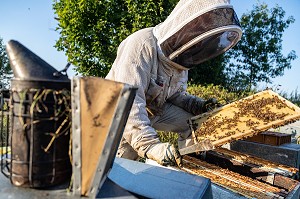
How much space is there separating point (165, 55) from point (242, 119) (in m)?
1.24

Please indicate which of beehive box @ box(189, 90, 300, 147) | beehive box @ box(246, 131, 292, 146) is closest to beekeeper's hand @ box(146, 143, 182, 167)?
beehive box @ box(189, 90, 300, 147)

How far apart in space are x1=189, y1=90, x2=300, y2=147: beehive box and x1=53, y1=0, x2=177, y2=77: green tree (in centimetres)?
603

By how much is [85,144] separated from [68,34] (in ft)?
29.3

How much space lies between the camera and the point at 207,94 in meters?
7.27

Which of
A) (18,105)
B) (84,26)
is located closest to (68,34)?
(84,26)

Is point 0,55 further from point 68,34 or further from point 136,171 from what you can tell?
point 136,171

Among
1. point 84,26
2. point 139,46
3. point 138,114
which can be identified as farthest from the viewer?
point 84,26

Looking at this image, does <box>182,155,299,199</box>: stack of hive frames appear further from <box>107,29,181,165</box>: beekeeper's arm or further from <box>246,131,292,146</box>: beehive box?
<box>246,131,292,146</box>: beehive box

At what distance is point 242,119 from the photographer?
3348 mm

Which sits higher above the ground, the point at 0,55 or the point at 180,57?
the point at 0,55

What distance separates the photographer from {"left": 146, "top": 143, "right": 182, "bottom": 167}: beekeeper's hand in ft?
7.77

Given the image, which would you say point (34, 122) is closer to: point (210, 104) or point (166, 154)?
point (166, 154)

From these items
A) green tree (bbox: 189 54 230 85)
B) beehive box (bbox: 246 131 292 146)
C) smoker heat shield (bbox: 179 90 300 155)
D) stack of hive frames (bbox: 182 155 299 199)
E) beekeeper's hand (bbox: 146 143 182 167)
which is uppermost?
green tree (bbox: 189 54 230 85)

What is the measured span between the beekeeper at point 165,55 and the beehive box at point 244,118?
26.6 inches
